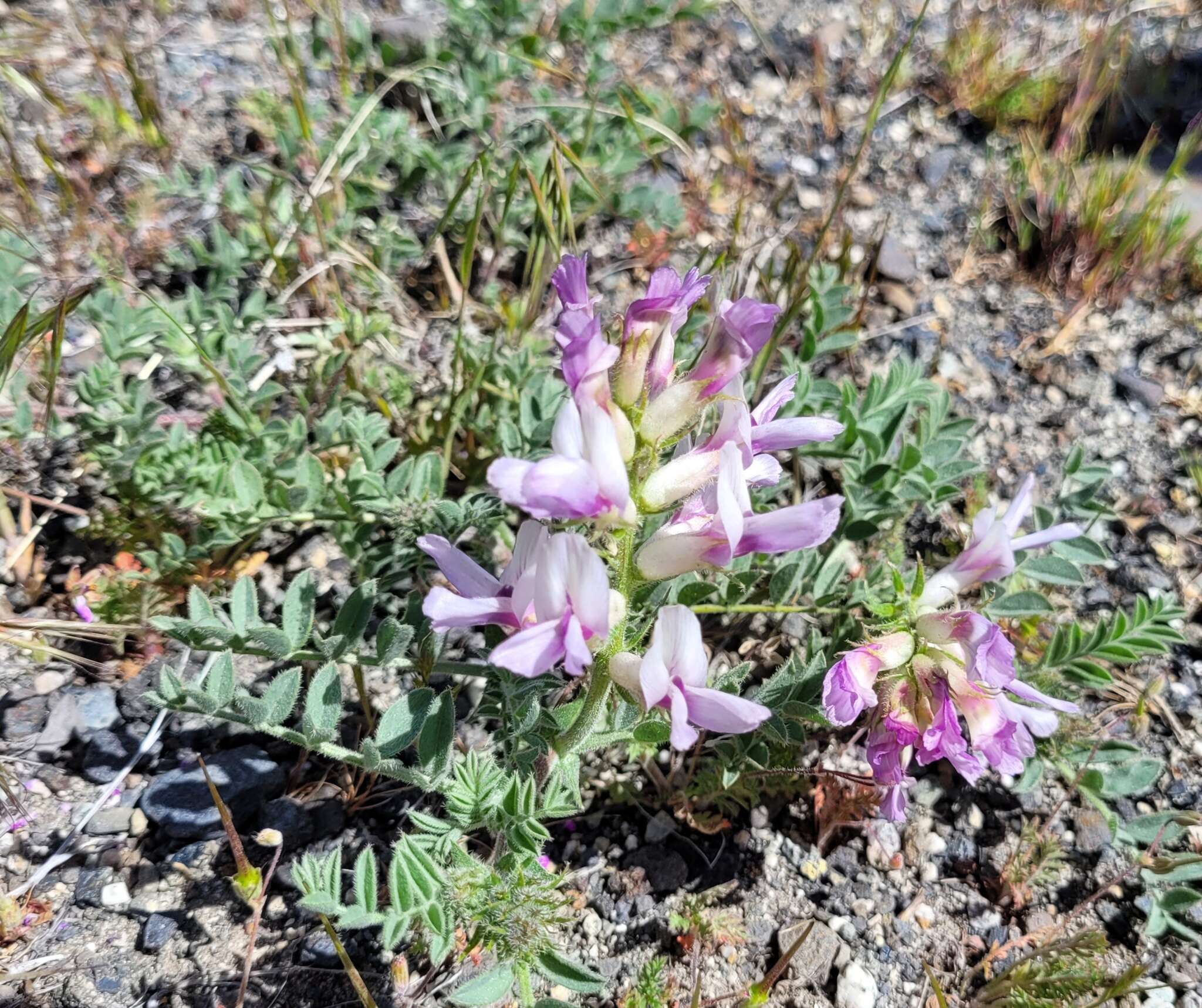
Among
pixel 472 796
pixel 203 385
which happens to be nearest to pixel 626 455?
pixel 472 796

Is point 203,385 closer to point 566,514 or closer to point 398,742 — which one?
point 398,742

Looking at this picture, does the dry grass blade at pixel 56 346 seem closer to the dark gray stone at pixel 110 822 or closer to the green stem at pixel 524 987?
the dark gray stone at pixel 110 822

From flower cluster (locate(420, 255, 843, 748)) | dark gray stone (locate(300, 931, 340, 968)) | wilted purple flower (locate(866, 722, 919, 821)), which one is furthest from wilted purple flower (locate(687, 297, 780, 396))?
dark gray stone (locate(300, 931, 340, 968))

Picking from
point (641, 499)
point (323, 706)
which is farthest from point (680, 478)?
point (323, 706)

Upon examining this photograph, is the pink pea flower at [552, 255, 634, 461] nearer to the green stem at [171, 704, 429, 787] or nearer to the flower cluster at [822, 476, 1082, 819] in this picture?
the flower cluster at [822, 476, 1082, 819]

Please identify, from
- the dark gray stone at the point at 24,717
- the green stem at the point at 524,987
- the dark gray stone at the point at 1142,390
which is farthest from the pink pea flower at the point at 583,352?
the dark gray stone at the point at 1142,390

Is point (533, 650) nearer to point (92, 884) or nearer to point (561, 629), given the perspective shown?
point (561, 629)

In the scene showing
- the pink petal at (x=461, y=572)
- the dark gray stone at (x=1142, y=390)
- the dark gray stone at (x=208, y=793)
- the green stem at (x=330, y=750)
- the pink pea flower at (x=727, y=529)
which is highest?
the pink pea flower at (x=727, y=529)
